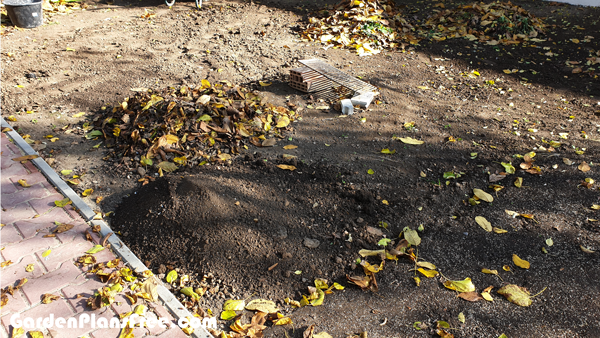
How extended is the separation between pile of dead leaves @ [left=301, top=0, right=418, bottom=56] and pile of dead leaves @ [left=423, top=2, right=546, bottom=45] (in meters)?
0.65

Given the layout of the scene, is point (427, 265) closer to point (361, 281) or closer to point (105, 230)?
point (361, 281)

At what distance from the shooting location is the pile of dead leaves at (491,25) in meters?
7.29

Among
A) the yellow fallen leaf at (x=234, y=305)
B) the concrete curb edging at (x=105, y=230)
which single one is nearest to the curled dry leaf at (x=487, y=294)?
the yellow fallen leaf at (x=234, y=305)

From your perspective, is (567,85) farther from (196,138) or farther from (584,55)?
(196,138)

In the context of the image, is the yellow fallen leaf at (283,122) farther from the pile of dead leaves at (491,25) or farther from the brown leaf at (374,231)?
the pile of dead leaves at (491,25)

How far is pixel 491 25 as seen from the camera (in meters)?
7.48

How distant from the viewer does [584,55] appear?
6613mm

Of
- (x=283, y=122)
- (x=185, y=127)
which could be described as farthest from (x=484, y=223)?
(x=185, y=127)

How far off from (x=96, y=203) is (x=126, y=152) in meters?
0.72

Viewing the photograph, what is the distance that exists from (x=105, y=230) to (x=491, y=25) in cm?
731

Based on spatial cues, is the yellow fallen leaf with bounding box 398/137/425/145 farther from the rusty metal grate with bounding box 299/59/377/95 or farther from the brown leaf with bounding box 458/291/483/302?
the brown leaf with bounding box 458/291/483/302

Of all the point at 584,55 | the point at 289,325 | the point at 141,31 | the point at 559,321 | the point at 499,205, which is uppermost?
the point at 584,55

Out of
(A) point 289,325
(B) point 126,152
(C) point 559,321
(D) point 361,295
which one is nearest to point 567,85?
(C) point 559,321

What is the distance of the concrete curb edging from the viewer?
2535 millimetres
